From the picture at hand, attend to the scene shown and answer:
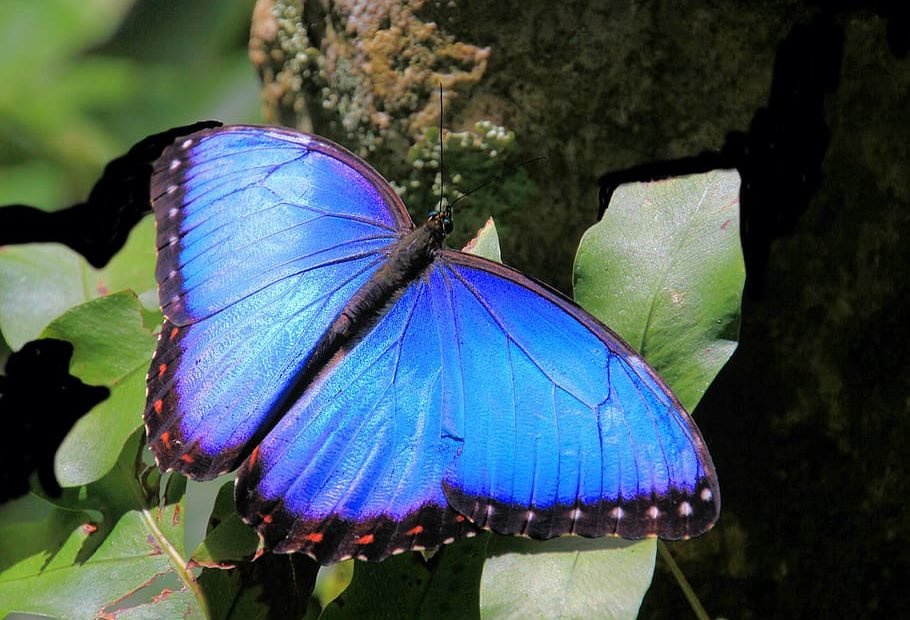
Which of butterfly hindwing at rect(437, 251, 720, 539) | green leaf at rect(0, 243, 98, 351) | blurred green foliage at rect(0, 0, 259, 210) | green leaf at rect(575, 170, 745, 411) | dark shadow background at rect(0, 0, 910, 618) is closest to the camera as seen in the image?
butterfly hindwing at rect(437, 251, 720, 539)

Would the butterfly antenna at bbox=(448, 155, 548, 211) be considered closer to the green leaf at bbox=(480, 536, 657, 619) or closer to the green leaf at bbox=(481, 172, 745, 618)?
the green leaf at bbox=(481, 172, 745, 618)

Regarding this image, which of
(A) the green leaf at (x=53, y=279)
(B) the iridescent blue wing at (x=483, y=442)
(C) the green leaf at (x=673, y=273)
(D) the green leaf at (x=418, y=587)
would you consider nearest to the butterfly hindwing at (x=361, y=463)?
(B) the iridescent blue wing at (x=483, y=442)

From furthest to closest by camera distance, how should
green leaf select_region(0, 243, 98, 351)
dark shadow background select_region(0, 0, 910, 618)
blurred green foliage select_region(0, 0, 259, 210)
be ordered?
blurred green foliage select_region(0, 0, 259, 210), green leaf select_region(0, 243, 98, 351), dark shadow background select_region(0, 0, 910, 618)

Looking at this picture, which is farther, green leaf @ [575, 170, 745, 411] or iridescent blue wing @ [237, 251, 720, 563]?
green leaf @ [575, 170, 745, 411]

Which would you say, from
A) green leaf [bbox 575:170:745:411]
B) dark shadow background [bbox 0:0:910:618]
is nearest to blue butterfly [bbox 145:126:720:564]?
green leaf [bbox 575:170:745:411]

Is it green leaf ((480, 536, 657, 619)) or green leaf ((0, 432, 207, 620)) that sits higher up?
green leaf ((480, 536, 657, 619))

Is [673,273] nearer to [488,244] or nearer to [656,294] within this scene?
[656,294]

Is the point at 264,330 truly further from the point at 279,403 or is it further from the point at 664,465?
the point at 664,465

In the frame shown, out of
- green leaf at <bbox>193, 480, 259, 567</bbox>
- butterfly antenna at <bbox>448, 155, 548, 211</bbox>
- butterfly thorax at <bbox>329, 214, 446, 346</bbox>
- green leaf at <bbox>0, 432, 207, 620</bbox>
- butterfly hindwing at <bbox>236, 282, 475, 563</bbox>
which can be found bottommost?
green leaf at <bbox>0, 432, 207, 620</bbox>
